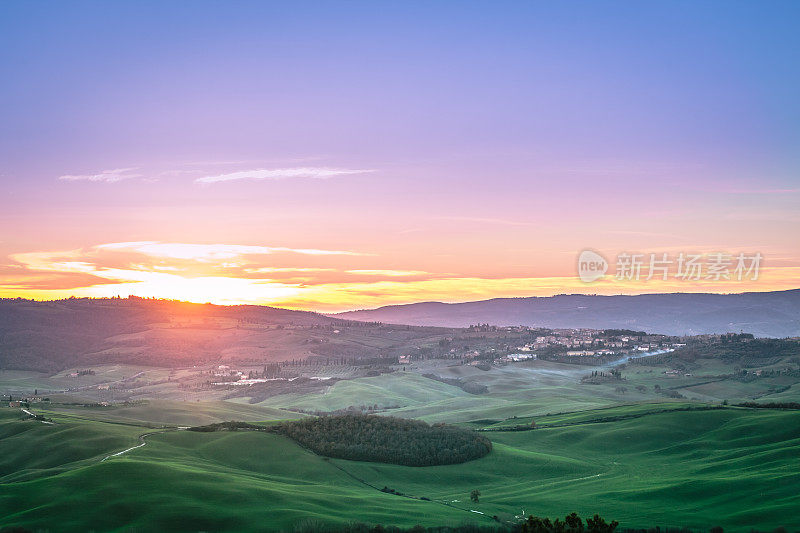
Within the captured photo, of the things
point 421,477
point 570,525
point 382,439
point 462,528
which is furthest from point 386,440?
point 570,525

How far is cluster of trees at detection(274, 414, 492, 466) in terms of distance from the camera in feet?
329

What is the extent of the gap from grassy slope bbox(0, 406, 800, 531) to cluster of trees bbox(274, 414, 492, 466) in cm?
292

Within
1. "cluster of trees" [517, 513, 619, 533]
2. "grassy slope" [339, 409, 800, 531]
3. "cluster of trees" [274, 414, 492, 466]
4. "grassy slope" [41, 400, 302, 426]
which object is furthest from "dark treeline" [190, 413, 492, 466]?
"cluster of trees" [517, 513, 619, 533]

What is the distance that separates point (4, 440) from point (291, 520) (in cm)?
6731

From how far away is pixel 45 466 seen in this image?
300 feet

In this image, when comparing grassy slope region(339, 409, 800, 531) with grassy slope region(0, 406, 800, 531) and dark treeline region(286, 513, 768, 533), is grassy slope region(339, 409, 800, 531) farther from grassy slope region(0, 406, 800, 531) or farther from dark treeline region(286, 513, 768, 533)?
dark treeline region(286, 513, 768, 533)

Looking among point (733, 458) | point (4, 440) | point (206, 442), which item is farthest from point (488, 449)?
point (4, 440)

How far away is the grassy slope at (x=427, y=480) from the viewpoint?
61.8 m

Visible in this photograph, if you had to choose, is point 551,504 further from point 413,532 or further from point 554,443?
point 554,443

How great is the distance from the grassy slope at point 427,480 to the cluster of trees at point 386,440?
2.92 m

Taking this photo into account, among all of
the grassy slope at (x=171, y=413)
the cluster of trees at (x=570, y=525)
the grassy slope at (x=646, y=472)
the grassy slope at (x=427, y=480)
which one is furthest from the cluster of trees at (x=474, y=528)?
the grassy slope at (x=171, y=413)

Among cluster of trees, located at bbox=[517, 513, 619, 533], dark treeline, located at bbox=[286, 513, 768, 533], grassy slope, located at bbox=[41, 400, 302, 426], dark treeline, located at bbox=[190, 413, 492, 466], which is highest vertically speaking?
cluster of trees, located at bbox=[517, 513, 619, 533]

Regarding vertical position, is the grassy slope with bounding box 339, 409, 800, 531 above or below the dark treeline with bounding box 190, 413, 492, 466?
above

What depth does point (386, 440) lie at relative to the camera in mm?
106375
